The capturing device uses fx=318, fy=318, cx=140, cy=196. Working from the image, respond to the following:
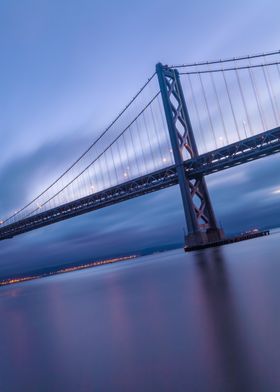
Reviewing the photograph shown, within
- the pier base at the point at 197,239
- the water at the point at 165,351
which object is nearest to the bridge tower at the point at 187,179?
the pier base at the point at 197,239

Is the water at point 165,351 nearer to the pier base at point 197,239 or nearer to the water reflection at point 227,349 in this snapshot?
the water reflection at point 227,349

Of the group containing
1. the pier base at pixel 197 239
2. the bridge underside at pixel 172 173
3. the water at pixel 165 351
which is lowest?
the water at pixel 165 351

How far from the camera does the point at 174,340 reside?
2645mm

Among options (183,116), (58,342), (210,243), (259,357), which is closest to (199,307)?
(58,342)

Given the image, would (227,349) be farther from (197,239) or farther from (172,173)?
(172,173)

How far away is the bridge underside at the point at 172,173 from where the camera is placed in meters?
24.5

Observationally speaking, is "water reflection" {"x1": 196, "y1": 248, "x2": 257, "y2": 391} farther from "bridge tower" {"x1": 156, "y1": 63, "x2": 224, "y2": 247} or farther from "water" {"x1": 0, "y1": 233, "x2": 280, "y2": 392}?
"bridge tower" {"x1": 156, "y1": 63, "x2": 224, "y2": 247}

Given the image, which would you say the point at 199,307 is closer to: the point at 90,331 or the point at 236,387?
the point at 90,331

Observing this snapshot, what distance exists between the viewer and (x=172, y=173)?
94.1 ft

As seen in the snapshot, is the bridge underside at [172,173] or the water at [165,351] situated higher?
the bridge underside at [172,173]

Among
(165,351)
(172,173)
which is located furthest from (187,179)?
(165,351)

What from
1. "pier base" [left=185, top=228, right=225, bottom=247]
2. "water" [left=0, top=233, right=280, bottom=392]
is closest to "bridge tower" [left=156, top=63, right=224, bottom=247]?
"pier base" [left=185, top=228, right=225, bottom=247]

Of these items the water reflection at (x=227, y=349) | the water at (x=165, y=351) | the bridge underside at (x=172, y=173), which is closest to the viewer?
the water reflection at (x=227, y=349)

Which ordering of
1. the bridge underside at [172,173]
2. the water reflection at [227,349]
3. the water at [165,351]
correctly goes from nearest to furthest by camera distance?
the water reflection at [227,349]
the water at [165,351]
the bridge underside at [172,173]
